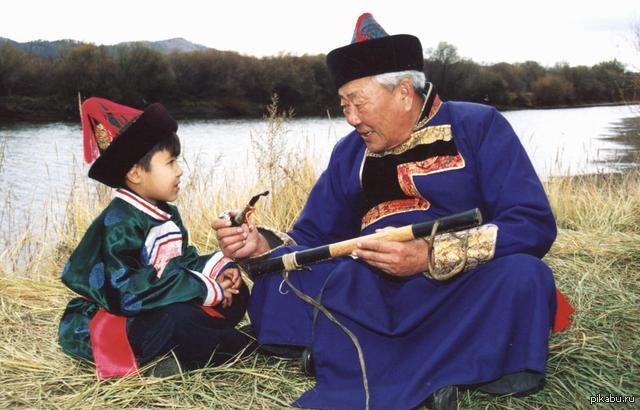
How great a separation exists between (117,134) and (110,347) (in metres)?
0.80

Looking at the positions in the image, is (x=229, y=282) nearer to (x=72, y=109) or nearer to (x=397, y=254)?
(x=397, y=254)

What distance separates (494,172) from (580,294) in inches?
53.3

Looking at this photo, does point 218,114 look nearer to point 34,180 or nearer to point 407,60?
point 34,180

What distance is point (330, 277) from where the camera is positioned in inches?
94.3

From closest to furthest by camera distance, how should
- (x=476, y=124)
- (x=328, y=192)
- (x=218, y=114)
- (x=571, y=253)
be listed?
(x=476, y=124), (x=328, y=192), (x=571, y=253), (x=218, y=114)

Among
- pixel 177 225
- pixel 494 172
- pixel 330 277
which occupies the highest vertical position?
pixel 494 172

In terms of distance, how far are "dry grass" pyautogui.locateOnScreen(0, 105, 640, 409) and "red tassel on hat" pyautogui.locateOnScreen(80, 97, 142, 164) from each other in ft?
2.84

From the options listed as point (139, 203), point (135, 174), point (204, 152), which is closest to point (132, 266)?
point (139, 203)

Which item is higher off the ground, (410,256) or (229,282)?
(410,256)

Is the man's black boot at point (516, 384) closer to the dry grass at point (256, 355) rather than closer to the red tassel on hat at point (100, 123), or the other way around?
the dry grass at point (256, 355)

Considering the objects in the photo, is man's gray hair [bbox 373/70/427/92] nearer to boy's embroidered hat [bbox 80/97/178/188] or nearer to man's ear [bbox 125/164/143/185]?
boy's embroidered hat [bbox 80/97/178/188]

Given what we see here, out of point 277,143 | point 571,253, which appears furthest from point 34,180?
point 571,253

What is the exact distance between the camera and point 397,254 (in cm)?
213

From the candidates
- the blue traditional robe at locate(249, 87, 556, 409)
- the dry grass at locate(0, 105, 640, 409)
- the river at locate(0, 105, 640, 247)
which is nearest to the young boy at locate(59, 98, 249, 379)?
the dry grass at locate(0, 105, 640, 409)
